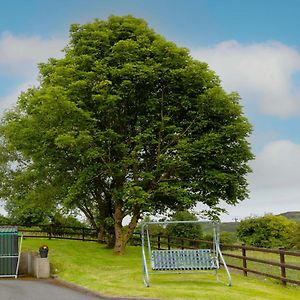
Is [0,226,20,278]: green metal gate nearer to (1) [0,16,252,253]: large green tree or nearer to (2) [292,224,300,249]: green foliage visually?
(1) [0,16,252,253]: large green tree

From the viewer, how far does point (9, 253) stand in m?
22.4

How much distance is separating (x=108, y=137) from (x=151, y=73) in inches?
161

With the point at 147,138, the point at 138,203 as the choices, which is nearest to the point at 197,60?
the point at 147,138

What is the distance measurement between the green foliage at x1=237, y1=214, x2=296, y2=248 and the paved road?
17.9m

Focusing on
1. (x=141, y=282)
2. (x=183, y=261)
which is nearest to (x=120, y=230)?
(x=141, y=282)

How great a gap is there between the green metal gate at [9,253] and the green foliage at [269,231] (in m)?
16.9

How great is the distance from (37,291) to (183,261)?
4821 mm

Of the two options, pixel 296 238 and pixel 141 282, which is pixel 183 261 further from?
pixel 296 238

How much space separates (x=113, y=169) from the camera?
2769 centimetres

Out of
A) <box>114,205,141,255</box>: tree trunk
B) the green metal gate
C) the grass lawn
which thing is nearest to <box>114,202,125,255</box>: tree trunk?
<box>114,205,141,255</box>: tree trunk

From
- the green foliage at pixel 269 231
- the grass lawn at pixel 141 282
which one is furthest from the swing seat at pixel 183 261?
the green foliage at pixel 269 231

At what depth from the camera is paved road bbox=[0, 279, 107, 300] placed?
48.4 feet

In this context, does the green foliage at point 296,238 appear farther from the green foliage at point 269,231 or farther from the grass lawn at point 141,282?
the grass lawn at point 141,282

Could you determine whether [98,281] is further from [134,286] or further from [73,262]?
[73,262]
